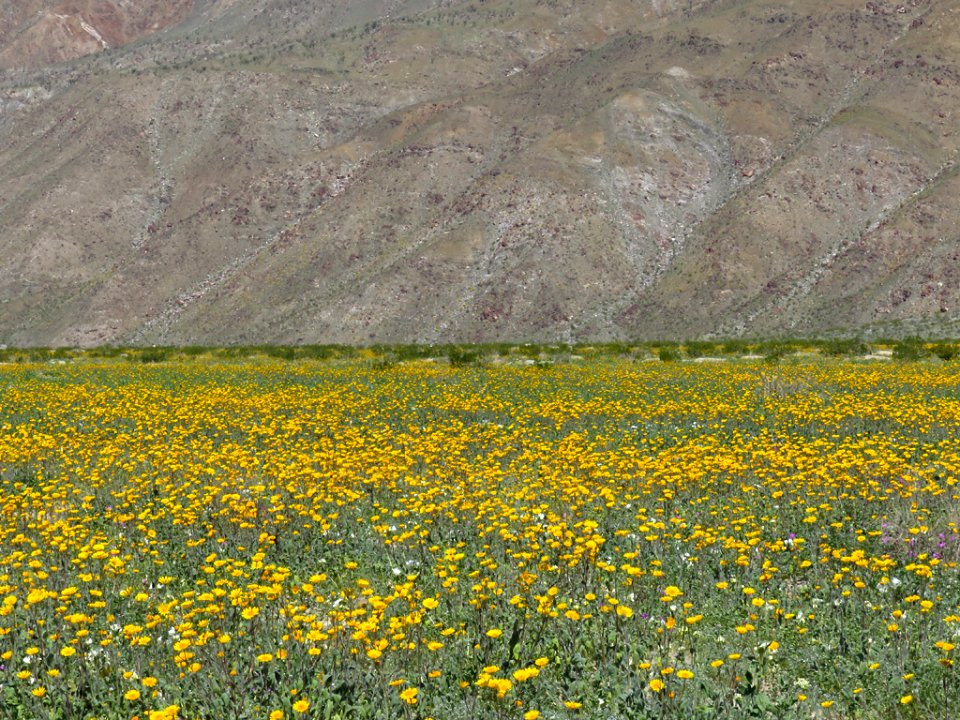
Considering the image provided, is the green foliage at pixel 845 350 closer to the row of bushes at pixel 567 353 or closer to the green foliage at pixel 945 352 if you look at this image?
the row of bushes at pixel 567 353

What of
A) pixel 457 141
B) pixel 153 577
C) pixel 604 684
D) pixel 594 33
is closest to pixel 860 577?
pixel 604 684

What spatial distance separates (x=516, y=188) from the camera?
91.9m

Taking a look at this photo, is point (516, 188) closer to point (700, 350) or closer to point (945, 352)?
point (700, 350)

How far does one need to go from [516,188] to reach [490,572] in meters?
86.9

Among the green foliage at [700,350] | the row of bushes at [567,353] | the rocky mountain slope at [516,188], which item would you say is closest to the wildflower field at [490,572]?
the row of bushes at [567,353]

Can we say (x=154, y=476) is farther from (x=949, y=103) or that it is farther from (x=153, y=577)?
(x=949, y=103)

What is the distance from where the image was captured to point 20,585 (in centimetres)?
745

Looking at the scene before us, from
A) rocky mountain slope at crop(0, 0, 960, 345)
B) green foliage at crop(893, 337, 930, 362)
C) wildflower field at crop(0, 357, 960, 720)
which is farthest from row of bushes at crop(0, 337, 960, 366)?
rocky mountain slope at crop(0, 0, 960, 345)

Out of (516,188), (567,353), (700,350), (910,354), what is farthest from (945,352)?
(516,188)

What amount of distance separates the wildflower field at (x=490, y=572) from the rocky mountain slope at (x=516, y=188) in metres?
64.4

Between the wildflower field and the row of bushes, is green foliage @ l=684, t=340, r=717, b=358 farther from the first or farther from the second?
the wildflower field

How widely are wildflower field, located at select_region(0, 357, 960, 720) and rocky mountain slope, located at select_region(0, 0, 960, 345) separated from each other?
211ft

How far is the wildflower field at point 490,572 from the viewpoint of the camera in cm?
555

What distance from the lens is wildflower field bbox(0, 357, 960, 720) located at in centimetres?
555
